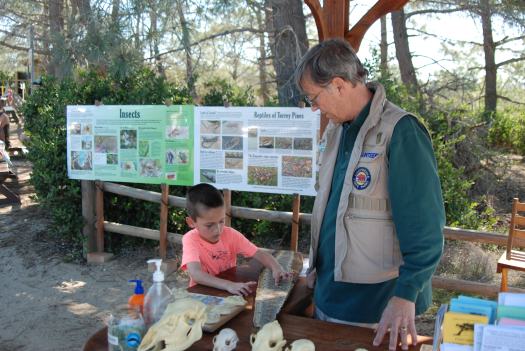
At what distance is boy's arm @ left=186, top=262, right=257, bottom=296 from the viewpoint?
226cm

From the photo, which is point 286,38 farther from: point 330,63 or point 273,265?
point 330,63

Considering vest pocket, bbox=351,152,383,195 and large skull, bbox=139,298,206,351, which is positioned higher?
vest pocket, bbox=351,152,383,195

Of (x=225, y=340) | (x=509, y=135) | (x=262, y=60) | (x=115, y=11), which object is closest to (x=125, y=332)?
(x=225, y=340)

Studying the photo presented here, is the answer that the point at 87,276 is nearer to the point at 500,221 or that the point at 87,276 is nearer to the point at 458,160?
the point at 458,160

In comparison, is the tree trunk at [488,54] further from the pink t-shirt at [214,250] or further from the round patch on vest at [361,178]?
the round patch on vest at [361,178]

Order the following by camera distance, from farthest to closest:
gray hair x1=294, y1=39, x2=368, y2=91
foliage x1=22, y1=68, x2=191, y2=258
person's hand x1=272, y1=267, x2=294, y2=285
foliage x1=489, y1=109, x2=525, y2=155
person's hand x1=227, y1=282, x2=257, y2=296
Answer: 1. foliage x1=489, y1=109, x2=525, y2=155
2. foliage x1=22, y1=68, x2=191, y2=258
3. person's hand x1=272, y1=267, x2=294, y2=285
4. person's hand x1=227, y1=282, x2=257, y2=296
5. gray hair x1=294, y1=39, x2=368, y2=91

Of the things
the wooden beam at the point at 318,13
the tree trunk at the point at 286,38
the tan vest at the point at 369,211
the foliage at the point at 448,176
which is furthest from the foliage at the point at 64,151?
the tan vest at the point at 369,211

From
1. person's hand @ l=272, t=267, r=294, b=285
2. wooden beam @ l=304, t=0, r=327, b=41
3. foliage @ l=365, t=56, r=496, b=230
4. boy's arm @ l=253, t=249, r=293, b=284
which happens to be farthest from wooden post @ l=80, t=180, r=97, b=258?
person's hand @ l=272, t=267, r=294, b=285

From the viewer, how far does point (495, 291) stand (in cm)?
409

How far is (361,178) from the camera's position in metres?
1.86

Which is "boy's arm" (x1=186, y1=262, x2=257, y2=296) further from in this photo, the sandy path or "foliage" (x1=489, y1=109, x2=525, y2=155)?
"foliage" (x1=489, y1=109, x2=525, y2=155)

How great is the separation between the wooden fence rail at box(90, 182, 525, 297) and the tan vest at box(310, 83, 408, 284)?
8.22 feet

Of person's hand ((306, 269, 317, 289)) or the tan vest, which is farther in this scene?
person's hand ((306, 269, 317, 289))

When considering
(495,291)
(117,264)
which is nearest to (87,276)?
(117,264)
